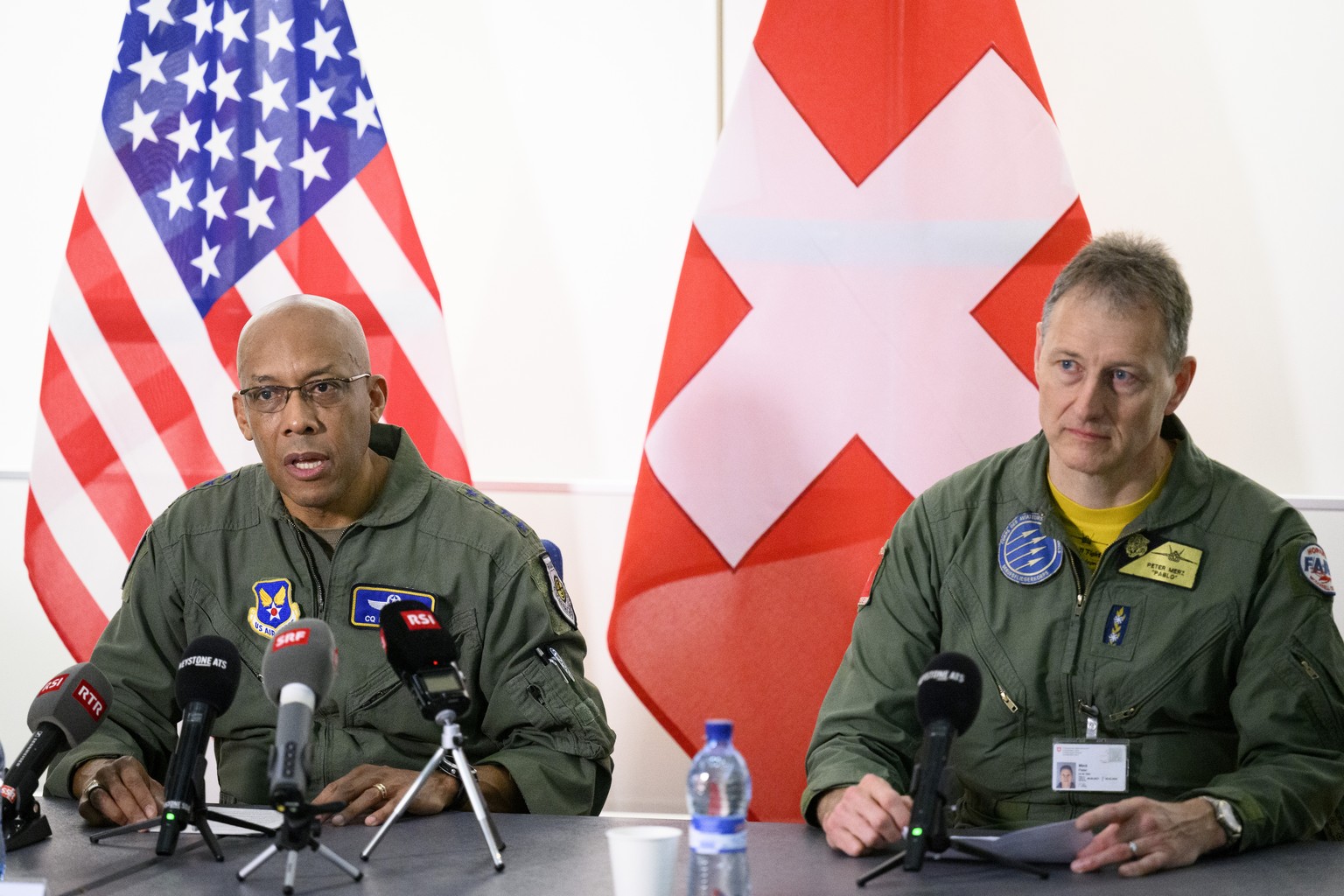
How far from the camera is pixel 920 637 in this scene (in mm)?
2377

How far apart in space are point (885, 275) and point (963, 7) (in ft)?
2.25

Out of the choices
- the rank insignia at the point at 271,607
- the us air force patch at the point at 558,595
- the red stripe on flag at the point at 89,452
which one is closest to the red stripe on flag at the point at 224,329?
the red stripe on flag at the point at 89,452

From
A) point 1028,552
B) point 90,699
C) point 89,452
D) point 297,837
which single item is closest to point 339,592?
point 90,699

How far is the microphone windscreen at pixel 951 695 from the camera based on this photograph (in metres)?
1.66

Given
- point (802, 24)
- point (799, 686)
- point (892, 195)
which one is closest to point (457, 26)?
point (802, 24)

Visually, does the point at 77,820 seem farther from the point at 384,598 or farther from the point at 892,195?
the point at 892,195

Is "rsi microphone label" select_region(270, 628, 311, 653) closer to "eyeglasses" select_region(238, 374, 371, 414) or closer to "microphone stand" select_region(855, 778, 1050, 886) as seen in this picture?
"microphone stand" select_region(855, 778, 1050, 886)

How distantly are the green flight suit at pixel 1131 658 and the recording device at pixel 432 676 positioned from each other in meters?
0.66

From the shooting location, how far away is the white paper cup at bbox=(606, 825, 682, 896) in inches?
60.9

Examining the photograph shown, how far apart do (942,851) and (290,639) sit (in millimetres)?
870

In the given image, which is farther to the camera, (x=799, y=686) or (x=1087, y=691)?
(x=799, y=686)

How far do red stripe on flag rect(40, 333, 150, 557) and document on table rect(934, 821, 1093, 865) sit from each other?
2.58 m

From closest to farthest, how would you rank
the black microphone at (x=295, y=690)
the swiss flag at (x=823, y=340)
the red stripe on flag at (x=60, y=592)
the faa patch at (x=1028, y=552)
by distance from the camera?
the black microphone at (x=295, y=690) < the faa patch at (x=1028, y=552) < the swiss flag at (x=823, y=340) < the red stripe on flag at (x=60, y=592)

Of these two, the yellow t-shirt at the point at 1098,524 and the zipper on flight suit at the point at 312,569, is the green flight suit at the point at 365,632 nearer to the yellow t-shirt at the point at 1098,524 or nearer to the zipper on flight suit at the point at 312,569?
the zipper on flight suit at the point at 312,569
